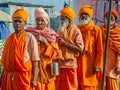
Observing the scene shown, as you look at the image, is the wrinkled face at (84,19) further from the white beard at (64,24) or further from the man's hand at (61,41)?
the man's hand at (61,41)

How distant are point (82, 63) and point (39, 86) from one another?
54.8 inches

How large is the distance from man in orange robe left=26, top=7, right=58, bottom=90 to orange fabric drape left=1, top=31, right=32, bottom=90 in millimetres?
577

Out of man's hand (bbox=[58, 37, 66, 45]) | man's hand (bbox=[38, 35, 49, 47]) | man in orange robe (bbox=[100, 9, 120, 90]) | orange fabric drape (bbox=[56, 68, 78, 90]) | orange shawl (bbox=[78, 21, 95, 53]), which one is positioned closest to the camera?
man's hand (bbox=[38, 35, 49, 47])

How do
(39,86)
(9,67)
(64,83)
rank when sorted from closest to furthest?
(9,67) → (39,86) → (64,83)

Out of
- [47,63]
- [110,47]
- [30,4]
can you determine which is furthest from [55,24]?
[47,63]

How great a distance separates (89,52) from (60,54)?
1.91 feet

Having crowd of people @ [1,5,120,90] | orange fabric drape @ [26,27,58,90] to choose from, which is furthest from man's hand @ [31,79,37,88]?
orange fabric drape @ [26,27,58,90]

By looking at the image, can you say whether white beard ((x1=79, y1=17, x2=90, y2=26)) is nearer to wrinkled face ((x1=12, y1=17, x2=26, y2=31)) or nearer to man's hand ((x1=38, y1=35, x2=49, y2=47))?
man's hand ((x1=38, y1=35, x2=49, y2=47))

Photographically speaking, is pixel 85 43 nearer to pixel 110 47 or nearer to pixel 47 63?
pixel 110 47

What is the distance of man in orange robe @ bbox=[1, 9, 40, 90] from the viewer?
6.82m

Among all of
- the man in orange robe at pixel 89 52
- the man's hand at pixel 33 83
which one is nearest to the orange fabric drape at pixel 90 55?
the man in orange robe at pixel 89 52

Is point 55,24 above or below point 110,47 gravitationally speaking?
above

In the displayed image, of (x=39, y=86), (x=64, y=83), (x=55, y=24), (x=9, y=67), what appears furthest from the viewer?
(x=55, y=24)

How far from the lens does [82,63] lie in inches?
340
